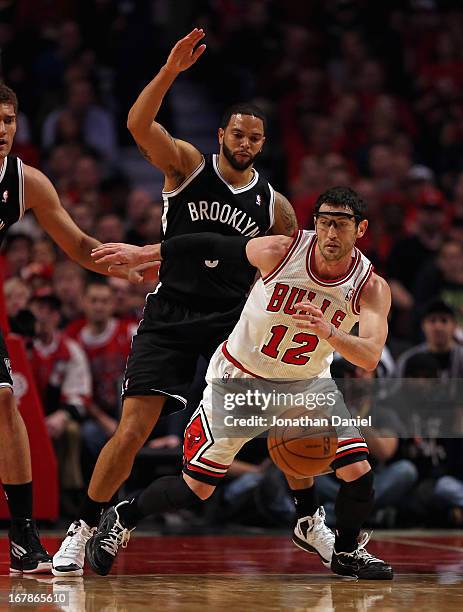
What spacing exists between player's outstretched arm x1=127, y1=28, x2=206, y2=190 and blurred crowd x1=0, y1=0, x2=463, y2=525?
2.03 meters

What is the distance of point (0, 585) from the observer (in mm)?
4777

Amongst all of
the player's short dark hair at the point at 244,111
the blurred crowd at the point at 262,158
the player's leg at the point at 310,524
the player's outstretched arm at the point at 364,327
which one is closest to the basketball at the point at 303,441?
the player's leg at the point at 310,524

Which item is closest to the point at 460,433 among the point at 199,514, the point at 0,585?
the point at 199,514

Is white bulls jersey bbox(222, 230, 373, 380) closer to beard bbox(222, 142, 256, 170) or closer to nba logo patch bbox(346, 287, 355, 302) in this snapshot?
nba logo patch bbox(346, 287, 355, 302)

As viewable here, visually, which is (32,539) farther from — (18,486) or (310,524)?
(310,524)

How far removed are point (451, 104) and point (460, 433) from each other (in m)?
5.54

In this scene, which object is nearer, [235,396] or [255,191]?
[235,396]

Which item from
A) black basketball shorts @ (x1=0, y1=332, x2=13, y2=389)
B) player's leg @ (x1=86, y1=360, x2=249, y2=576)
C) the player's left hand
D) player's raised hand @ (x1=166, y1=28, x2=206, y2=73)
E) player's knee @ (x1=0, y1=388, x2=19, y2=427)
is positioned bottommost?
player's leg @ (x1=86, y1=360, x2=249, y2=576)

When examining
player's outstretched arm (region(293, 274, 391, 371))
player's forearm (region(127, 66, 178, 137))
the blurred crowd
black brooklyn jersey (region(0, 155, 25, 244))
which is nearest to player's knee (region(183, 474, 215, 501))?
player's outstretched arm (region(293, 274, 391, 371))

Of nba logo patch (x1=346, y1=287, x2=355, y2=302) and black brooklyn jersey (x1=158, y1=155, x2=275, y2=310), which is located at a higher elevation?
black brooklyn jersey (x1=158, y1=155, x2=275, y2=310)

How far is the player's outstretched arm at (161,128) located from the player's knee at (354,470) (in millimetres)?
1627

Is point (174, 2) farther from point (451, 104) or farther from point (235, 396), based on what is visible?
point (235, 396)

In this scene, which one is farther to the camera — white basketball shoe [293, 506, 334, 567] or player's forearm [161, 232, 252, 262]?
white basketball shoe [293, 506, 334, 567]

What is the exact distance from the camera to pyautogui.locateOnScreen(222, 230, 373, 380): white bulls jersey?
196 inches
